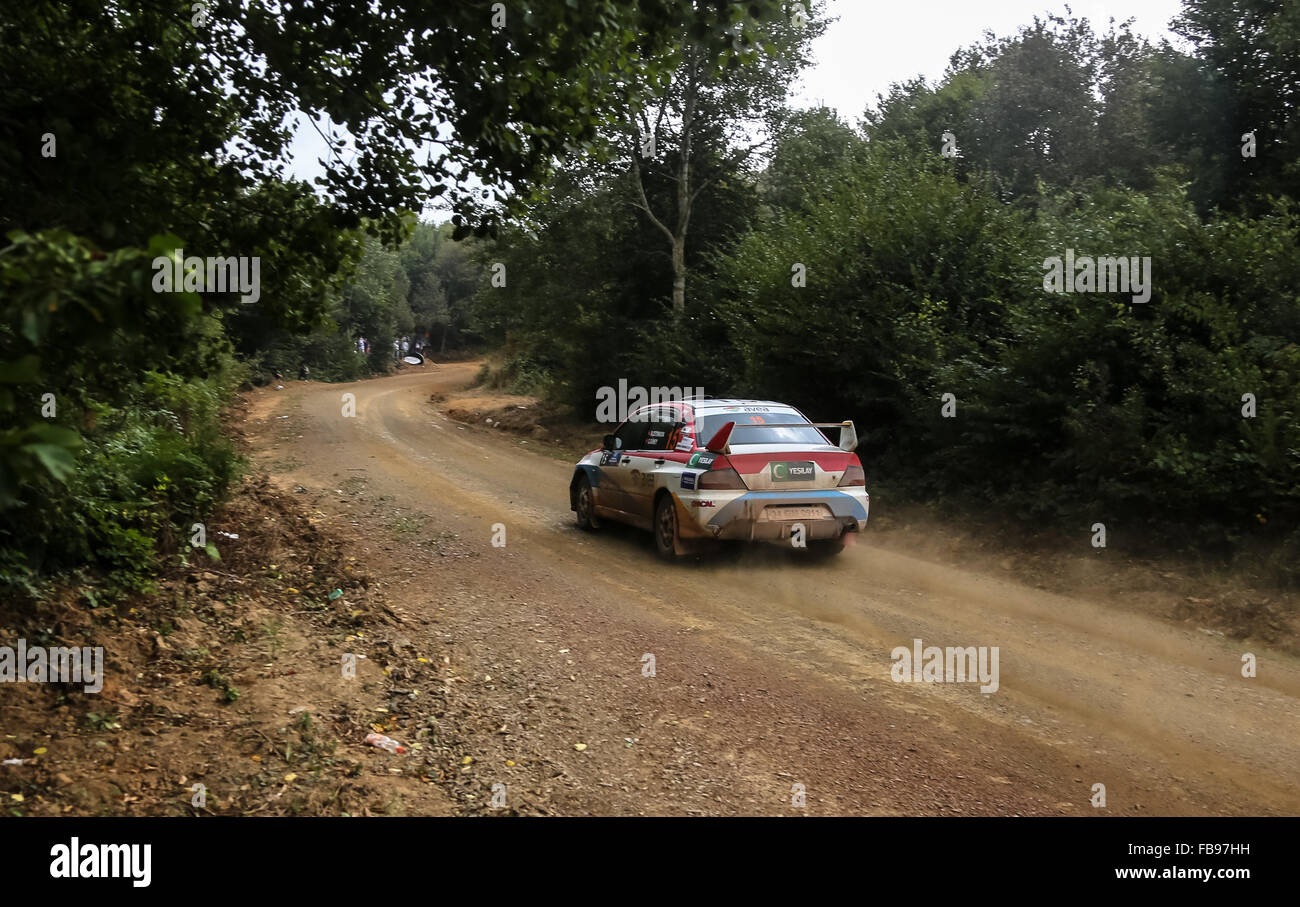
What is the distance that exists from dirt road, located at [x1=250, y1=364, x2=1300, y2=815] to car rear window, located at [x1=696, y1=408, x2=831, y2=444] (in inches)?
50.8

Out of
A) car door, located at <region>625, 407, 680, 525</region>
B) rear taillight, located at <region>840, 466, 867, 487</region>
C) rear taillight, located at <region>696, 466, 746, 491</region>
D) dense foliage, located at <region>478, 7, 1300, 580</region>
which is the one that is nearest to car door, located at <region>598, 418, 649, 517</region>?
car door, located at <region>625, 407, 680, 525</region>

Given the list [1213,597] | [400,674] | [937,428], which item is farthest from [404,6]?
[937,428]

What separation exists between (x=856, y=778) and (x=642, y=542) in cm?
651

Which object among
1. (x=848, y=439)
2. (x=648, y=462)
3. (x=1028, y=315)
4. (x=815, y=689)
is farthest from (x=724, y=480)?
(x=1028, y=315)

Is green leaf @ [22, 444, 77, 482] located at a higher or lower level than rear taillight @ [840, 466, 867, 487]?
higher

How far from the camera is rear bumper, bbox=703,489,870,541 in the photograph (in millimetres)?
9320

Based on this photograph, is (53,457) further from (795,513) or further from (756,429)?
(756,429)

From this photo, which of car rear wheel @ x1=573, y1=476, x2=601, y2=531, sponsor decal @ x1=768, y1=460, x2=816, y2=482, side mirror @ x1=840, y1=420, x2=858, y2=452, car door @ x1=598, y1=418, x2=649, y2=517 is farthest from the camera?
car rear wheel @ x1=573, y1=476, x2=601, y2=531

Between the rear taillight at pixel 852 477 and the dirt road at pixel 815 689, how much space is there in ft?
2.92

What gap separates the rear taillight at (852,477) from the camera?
9.64 metres

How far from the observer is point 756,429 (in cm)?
986

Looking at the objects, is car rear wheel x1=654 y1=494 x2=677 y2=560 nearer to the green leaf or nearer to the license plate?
the license plate

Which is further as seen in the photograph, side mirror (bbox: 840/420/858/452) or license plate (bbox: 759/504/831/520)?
side mirror (bbox: 840/420/858/452)

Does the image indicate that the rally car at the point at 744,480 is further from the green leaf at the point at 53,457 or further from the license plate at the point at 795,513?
the green leaf at the point at 53,457
